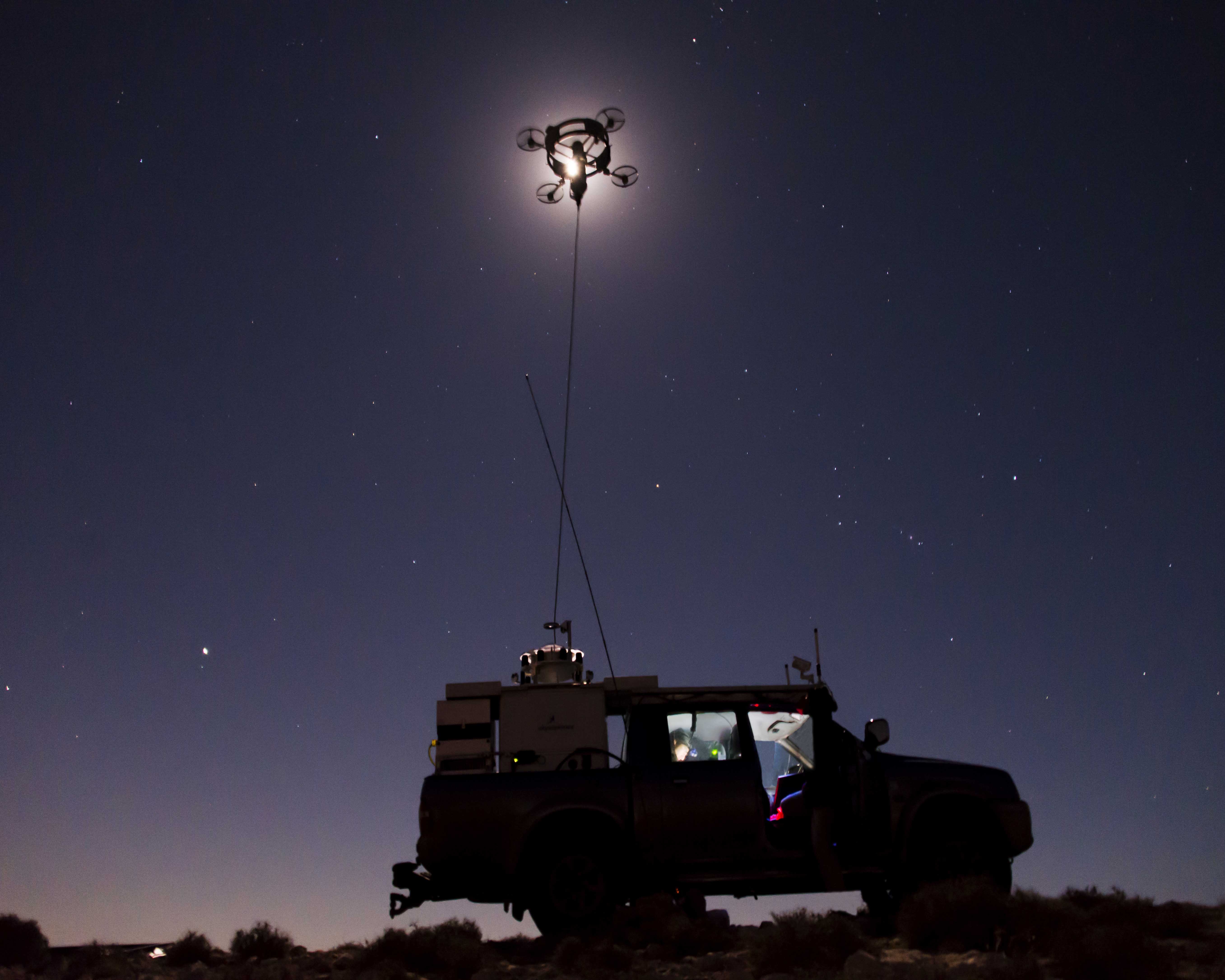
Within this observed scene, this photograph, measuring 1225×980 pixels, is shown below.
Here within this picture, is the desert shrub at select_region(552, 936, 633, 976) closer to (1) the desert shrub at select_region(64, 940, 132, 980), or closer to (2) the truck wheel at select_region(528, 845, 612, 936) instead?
(2) the truck wheel at select_region(528, 845, 612, 936)

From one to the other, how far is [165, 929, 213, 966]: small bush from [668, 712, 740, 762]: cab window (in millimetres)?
4213

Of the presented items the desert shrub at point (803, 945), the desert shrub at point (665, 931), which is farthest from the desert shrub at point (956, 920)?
the desert shrub at point (665, 931)

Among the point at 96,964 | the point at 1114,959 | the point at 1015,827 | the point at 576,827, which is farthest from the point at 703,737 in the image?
the point at 96,964

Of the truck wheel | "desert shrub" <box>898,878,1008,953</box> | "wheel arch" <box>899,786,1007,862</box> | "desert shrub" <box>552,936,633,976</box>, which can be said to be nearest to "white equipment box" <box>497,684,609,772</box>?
the truck wheel

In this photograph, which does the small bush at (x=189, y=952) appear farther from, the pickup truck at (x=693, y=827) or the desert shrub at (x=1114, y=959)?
the desert shrub at (x=1114, y=959)

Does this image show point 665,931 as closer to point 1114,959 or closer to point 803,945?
point 803,945

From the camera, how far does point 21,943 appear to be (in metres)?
8.57

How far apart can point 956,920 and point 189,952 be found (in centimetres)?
604

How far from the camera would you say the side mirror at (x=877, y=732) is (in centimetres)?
851

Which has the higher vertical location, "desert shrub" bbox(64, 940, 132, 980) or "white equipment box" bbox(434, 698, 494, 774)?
"white equipment box" bbox(434, 698, 494, 774)

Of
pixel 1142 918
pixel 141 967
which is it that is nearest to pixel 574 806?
pixel 141 967

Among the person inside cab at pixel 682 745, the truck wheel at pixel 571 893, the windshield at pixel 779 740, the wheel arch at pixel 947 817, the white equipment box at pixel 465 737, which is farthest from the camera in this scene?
the white equipment box at pixel 465 737

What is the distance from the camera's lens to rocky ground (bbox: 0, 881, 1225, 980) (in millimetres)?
5457

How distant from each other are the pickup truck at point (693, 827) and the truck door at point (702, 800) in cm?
1
